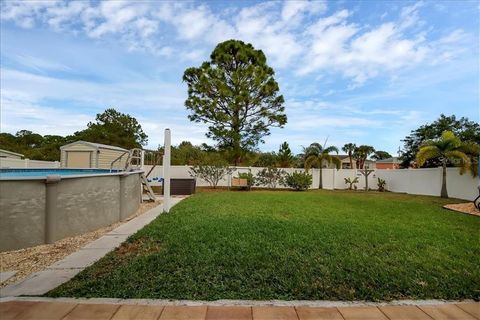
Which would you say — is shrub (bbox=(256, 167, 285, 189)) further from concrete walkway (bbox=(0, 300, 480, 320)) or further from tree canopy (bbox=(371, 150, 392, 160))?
tree canopy (bbox=(371, 150, 392, 160))

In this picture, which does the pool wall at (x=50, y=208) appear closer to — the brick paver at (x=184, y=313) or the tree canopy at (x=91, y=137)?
the brick paver at (x=184, y=313)

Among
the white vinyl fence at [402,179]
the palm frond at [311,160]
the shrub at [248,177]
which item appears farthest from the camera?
the palm frond at [311,160]

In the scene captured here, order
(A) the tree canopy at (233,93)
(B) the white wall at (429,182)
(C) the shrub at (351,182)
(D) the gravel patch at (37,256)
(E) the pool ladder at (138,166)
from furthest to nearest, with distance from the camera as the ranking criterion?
(A) the tree canopy at (233,93), (C) the shrub at (351,182), (B) the white wall at (429,182), (E) the pool ladder at (138,166), (D) the gravel patch at (37,256)

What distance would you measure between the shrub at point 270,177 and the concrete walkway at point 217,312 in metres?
17.4

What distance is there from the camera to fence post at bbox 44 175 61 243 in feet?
16.5

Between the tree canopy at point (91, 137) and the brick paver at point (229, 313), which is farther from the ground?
the tree canopy at point (91, 137)

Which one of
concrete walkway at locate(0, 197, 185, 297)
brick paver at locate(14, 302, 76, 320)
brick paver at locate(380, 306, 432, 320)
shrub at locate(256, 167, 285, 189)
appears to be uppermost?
shrub at locate(256, 167, 285, 189)

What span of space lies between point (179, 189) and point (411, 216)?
9.40 meters

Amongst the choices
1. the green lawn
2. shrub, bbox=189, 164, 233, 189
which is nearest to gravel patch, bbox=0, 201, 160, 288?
the green lawn

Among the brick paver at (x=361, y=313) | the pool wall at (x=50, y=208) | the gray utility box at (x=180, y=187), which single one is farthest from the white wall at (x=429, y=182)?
the pool wall at (x=50, y=208)

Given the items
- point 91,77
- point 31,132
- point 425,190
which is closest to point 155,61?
point 91,77

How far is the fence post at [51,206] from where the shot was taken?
16.5ft

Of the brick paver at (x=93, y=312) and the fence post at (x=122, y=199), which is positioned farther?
the fence post at (x=122, y=199)

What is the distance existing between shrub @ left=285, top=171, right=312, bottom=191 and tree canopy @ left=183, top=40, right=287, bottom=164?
5.36 metres
